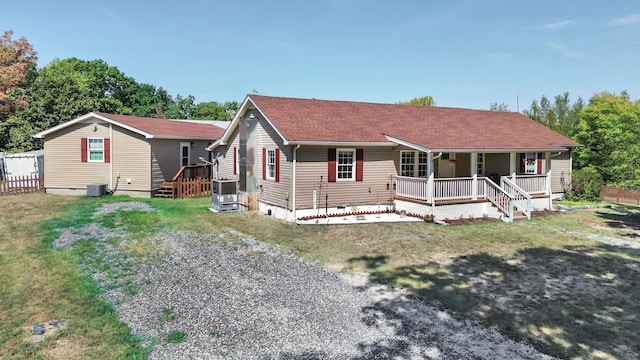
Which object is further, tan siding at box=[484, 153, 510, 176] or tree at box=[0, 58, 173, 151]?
tree at box=[0, 58, 173, 151]

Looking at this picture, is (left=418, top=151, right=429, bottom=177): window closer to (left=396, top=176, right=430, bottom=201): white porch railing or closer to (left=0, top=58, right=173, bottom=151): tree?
(left=396, top=176, right=430, bottom=201): white porch railing

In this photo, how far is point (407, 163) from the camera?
56.5ft

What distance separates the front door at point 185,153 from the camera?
21.7m

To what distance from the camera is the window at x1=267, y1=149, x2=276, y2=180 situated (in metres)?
16.4

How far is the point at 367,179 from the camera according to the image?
53.0 feet

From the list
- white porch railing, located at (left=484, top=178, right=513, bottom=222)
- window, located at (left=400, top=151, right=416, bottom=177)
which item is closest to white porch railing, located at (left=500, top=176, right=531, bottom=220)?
white porch railing, located at (left=484, top=178, right=513, bottom=222)

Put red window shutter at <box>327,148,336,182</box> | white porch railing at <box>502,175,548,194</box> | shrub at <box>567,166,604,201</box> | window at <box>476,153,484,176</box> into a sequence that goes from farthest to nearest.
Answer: shrub at <box>567,166,604,201</box>, window at <box>476,153,484,176</box>, white porch railing at <box>502,175,548,194</box>, red window shutter at <box>327,148,336,182</box>

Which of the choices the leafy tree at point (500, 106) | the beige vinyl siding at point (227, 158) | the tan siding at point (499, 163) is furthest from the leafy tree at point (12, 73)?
the leafy tree at point (500, 106)

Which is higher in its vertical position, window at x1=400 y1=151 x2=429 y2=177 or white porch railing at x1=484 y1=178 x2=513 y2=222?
window at x1=400 y1=151 x2=429 y2=177

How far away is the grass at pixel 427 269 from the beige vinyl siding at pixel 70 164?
362 centimetres

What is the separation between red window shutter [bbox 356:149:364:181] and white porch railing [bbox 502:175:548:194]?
7.17m

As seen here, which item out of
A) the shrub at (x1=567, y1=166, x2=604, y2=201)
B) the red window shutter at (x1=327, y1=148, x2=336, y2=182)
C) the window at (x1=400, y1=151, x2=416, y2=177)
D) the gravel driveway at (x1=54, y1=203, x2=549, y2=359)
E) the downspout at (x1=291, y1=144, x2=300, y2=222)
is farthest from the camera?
the shrub at (x1=567, y1=166, x2=604, y2=201)

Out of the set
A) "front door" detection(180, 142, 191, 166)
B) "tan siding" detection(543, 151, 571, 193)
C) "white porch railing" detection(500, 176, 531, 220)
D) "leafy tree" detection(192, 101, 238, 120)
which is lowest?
"white porch railing" detection(500, 176, 531, 220)

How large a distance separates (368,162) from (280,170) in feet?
11.8
